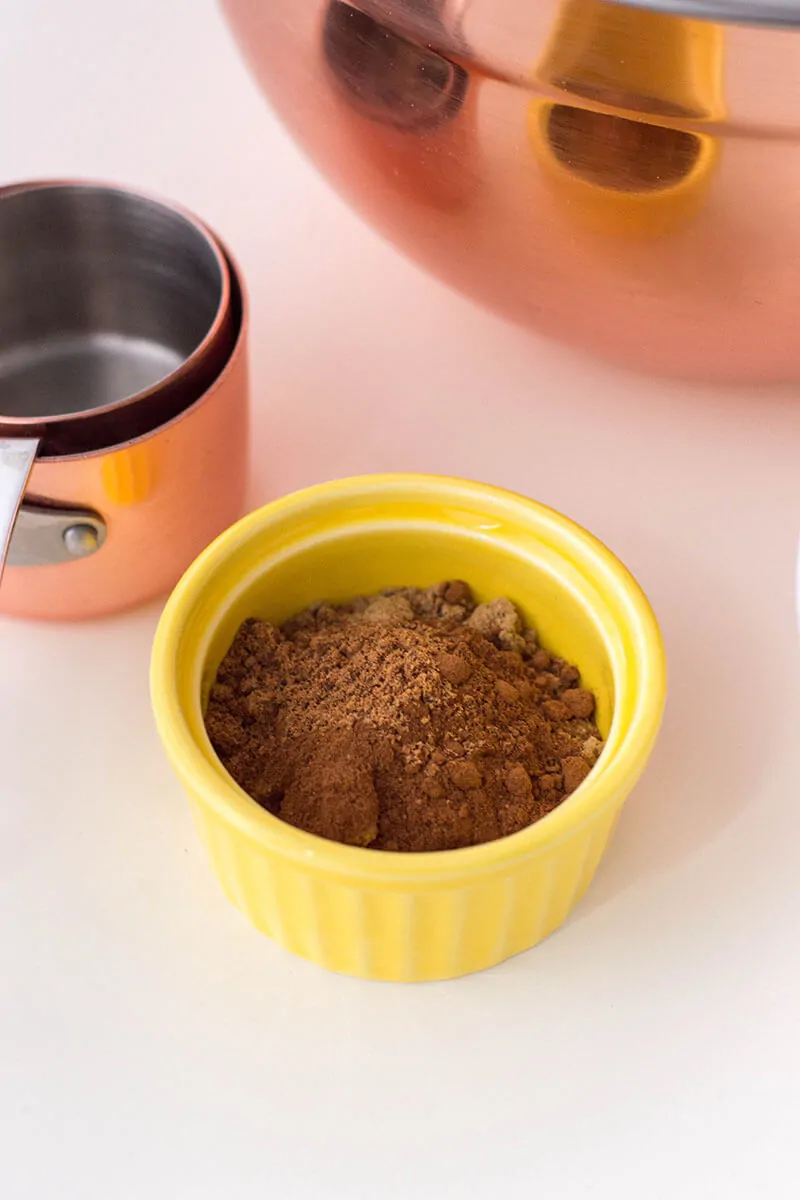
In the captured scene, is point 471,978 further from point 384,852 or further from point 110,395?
point 110,395

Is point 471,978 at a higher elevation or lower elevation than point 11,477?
lower

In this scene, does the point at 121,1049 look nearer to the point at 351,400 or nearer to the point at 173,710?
the point at 173,710

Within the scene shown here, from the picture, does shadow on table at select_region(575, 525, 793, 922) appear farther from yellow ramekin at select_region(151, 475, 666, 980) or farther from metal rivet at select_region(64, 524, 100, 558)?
metal rivet at select_region(64, 524, 100, 558)

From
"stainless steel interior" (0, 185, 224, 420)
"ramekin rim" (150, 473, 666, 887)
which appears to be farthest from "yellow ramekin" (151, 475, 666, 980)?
"stainless steel interior" (0, 185, 224, 420)

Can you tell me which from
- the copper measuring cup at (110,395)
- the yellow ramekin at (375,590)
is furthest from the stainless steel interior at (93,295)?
the yellow ramekin at (375,590)

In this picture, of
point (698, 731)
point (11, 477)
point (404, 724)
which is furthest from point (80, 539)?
point (698, 731)

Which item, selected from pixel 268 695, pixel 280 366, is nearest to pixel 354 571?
pixel 268 695
